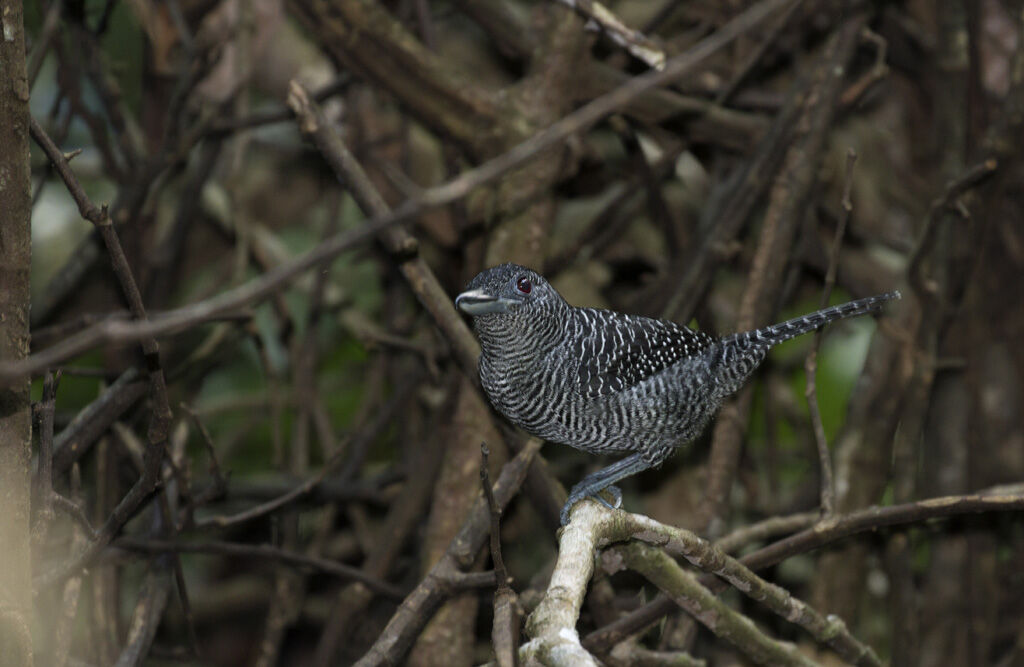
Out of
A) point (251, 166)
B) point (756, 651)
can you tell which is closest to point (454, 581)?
point (756, 651)

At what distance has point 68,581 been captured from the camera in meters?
2.33

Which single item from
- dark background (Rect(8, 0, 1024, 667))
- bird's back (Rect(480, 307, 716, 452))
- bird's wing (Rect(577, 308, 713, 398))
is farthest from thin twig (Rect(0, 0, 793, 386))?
dark background (Rect(8, 0, 1024, 667))

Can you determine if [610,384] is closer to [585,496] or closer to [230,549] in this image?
[585,496]

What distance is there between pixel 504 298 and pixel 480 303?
90 mm

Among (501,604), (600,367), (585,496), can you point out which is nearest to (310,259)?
(501,604)

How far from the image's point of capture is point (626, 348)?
2316 mm

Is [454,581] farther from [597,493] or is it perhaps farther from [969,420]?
[969,420]

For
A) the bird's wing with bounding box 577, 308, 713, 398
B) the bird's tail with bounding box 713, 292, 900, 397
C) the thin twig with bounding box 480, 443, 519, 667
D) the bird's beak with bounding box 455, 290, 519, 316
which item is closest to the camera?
the thin twig with bounding box 480, 443, 519, 667

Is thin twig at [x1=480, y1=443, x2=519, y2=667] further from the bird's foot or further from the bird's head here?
the bird's foot

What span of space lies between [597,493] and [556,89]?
1368 mm

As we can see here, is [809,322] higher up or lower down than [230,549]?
higher up

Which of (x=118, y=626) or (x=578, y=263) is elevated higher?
(x=578, y=263)

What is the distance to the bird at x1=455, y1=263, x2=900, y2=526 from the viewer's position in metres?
2.11

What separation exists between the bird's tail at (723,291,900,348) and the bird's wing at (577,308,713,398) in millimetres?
95
